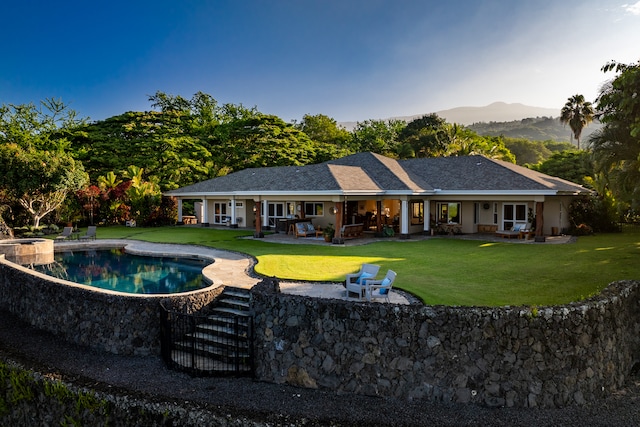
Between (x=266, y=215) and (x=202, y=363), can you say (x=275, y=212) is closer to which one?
(x=266, y=215)

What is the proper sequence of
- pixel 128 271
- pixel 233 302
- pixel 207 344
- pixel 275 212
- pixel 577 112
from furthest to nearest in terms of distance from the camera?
pixel 577 112
pixel 275 212
pixel 128 271
pixel 233 302
pixel 207 344

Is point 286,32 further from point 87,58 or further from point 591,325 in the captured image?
point 591,325

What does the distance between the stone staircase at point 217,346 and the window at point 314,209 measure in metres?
18.6

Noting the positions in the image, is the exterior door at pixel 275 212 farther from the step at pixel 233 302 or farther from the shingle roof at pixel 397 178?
the step at pixel 233 302

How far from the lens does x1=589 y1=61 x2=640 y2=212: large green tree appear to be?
11945 millimetres

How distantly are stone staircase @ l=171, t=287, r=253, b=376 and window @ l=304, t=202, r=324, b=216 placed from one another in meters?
18.6

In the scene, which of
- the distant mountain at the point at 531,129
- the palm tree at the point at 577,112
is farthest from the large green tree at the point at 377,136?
the distant mountain at the point at 531,129

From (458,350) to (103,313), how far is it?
8.66 m

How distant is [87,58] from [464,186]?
34.7 meters

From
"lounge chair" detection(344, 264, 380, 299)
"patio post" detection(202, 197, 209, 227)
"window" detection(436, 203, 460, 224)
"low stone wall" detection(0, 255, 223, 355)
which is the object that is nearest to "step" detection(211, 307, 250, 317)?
"low stone wall" detection(0, 255, 223, 355)

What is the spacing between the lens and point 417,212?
27.9 m

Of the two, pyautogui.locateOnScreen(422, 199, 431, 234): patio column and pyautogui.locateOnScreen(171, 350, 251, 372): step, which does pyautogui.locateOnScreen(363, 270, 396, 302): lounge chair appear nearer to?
pyautogui.locateOnScreen(171, 350, 251, 372): step

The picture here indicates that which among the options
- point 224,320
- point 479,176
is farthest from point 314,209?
point 224,320

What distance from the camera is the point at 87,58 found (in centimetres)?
3606
